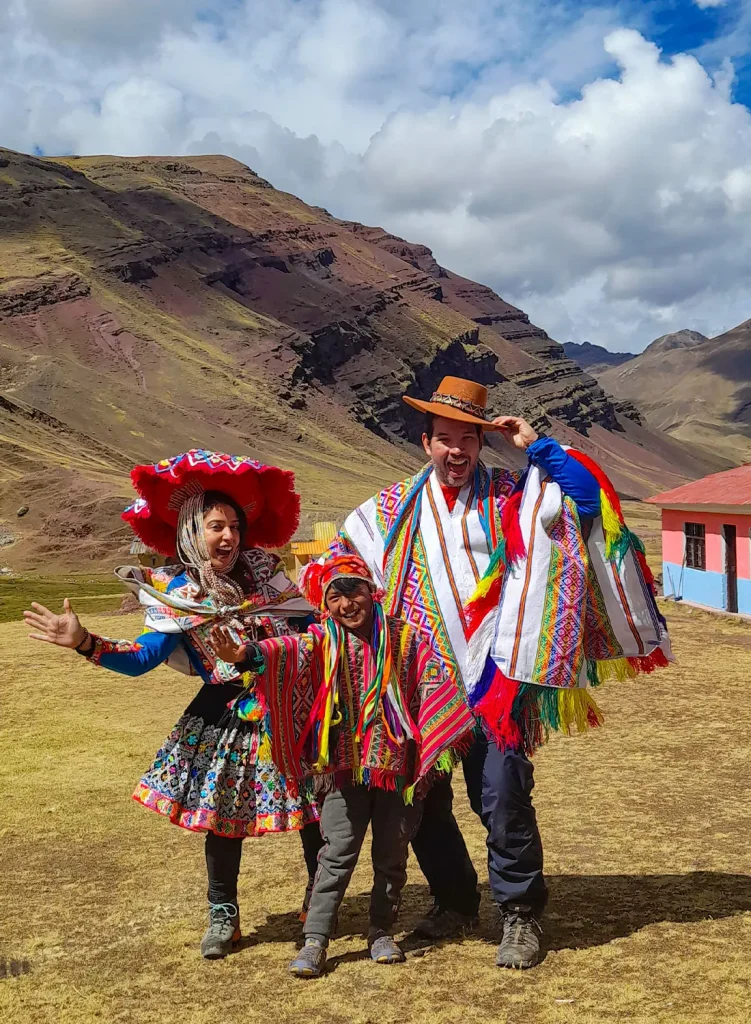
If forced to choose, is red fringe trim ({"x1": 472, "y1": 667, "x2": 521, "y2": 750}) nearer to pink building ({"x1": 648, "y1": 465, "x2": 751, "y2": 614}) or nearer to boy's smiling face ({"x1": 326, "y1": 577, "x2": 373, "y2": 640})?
boy's smiling face ({"x1": 326, "y1": 577, "x2": 373, "y2": 640})

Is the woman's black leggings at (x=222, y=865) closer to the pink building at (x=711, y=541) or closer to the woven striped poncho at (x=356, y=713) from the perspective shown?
the woven striped poncho at (x=356, y=713)

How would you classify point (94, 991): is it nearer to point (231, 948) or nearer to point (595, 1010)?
point (231, 948)

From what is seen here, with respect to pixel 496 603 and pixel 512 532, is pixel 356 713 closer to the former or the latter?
pixel 496 603

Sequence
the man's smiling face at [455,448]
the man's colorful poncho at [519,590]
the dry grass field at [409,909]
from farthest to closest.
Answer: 1. the man's smiling face at [455,448]
2. the man's colorful poncho at [519,590]
3. the dry grass field at [409,909]

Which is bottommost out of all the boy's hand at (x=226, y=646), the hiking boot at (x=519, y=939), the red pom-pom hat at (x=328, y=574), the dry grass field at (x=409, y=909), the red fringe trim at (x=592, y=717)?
the dry grass field at (x=409, y=909)

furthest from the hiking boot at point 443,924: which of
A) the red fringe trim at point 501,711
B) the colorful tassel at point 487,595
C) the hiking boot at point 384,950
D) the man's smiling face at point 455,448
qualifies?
the man's smiling face at point 455,448

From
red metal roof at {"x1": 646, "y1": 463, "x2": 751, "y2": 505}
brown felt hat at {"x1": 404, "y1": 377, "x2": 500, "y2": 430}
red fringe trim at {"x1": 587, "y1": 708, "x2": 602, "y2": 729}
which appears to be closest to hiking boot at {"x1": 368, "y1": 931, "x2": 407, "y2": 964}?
red fringe trim at {"x1": 587, "y1": 708, "x2": 602, "y2": 729}

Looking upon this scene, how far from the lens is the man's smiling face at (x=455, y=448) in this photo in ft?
13.0

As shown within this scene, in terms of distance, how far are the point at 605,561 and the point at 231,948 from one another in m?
2.17

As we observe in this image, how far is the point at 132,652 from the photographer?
3701 millimetres

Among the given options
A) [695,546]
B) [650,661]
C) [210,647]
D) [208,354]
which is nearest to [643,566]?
[650,661]

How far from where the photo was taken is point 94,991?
364 cm

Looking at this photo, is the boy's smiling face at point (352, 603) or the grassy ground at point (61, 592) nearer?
the boy's smiling face at point (352, 603)

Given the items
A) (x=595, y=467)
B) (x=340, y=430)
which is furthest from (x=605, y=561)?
(x=340, y=430)
